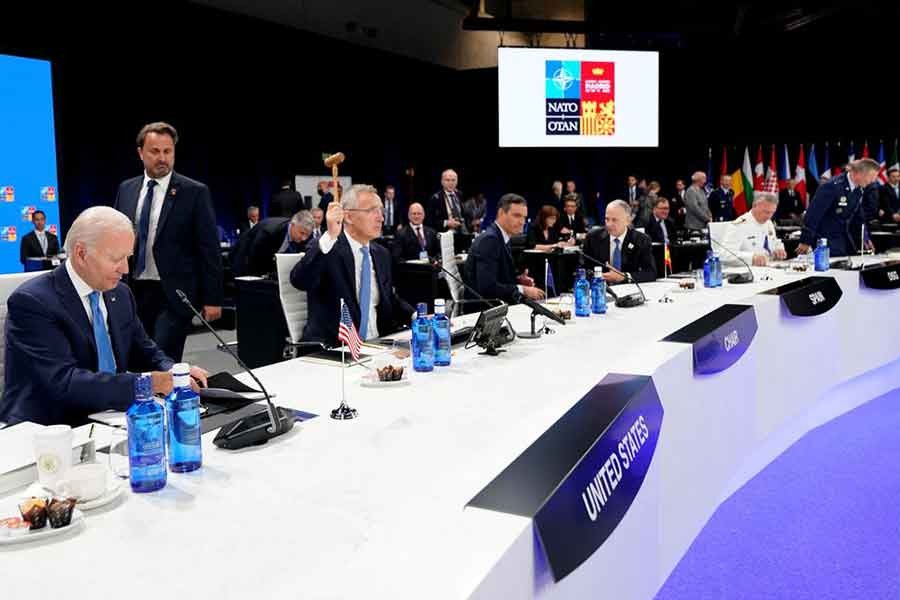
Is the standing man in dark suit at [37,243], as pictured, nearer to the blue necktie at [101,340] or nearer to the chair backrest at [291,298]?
the chair backrest at [291,298]

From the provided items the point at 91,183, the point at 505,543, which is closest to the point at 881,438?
the point at 505,543

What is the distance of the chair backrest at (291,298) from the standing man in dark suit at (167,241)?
0.29 m

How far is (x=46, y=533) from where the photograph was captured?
3.95 feet

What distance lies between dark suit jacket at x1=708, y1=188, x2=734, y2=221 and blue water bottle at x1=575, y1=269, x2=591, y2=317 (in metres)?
8.42

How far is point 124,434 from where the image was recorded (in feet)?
5.59

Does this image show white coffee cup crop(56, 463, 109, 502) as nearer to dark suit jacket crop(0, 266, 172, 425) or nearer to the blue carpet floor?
dark suit jacket crop(0, 266, 172, 425)

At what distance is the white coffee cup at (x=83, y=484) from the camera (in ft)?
4.32

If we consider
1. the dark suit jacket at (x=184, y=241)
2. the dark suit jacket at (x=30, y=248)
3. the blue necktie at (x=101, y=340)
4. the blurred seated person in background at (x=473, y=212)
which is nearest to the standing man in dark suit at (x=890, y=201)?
the blurred seated person in background at (x=473, y=212)

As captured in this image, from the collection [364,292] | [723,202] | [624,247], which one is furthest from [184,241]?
[723,202]

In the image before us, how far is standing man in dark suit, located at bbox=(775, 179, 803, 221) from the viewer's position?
12.1 meters

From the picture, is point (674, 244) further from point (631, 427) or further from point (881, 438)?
point (631, 427)

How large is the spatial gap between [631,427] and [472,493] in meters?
0.50

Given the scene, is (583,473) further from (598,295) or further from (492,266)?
(492,266)

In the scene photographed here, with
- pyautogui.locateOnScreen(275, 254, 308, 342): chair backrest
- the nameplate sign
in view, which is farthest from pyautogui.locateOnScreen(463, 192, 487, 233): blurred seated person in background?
pyautogui.locateOnScreen(275, 254, 308, 342): chair backrest
